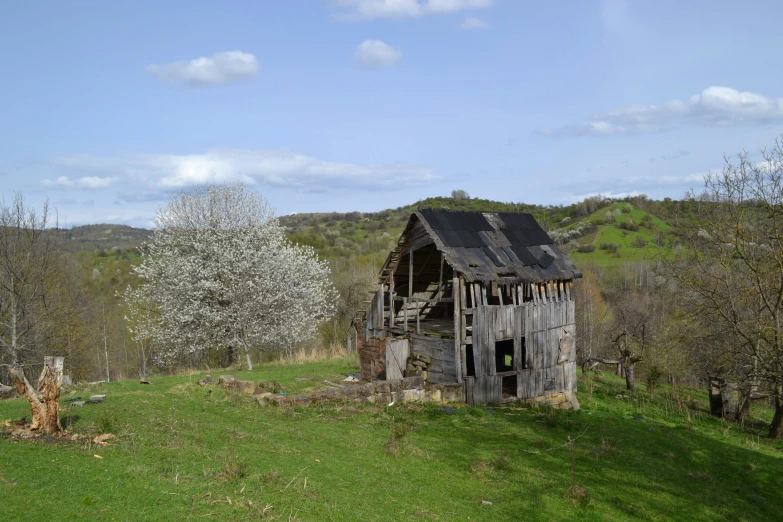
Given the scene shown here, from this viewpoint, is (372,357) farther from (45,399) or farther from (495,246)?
(45,399)

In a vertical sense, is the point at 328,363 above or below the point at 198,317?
below

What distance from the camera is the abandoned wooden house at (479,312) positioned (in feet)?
66.4

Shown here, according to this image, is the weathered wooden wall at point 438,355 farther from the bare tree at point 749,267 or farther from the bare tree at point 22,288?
the bare tree at point 22,288

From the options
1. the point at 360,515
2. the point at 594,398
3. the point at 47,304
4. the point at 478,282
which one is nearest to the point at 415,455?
the point at 360,515

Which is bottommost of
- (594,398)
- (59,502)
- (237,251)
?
(594,398)

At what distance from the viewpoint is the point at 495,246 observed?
2262cm

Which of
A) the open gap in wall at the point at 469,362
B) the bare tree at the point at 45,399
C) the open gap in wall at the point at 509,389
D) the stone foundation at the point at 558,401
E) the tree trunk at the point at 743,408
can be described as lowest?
the tree trunk at the point at 743,408

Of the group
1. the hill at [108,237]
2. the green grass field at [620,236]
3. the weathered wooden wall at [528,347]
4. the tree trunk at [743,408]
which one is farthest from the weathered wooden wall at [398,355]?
the hill at [108,237]

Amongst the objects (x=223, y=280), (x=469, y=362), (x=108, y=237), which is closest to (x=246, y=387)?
(x=469, y=362)

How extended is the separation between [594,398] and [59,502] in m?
23.4

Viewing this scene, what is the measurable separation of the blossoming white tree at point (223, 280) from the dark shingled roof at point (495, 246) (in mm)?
13901

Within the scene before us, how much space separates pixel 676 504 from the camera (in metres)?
12.0

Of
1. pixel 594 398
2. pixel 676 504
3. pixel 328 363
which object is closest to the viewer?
pixel 676 504

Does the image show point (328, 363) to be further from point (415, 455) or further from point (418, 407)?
point (415, 455)
